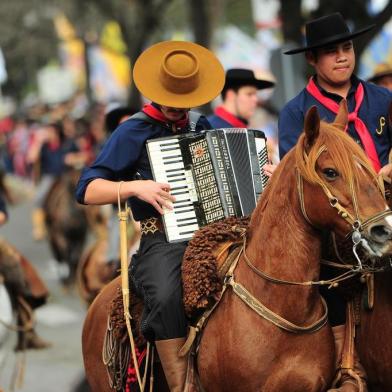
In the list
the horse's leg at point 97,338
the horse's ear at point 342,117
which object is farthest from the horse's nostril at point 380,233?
the horse's leg at point 97,338

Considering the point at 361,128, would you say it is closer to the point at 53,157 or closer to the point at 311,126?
the point at 311,126

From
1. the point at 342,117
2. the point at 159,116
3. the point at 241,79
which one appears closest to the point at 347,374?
the point at 342,117

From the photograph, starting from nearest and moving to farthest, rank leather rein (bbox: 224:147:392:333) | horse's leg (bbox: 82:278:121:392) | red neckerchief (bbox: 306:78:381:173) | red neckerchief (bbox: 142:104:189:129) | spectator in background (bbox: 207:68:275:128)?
leather rein (bbox: 224:147:392:333)
red neckerchief (bbox: 306:78:381:173)
red neckerchief (bbox: 142:104:189:129)
horse's leg (bbox: 82:278:121:392)
spectator in background (bbox: 207:68:275:128)

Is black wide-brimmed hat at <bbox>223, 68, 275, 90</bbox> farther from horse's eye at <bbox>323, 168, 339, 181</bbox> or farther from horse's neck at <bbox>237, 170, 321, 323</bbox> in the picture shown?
horse's eye at <bbox>323, 168, 339, 181</bbox>

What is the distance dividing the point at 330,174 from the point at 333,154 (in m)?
0.10

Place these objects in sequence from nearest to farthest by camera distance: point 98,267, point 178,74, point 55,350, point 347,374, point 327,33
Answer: point 347,374
point 327,33
point 178,74
point 98,267
point 55,350

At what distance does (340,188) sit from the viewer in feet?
17.8

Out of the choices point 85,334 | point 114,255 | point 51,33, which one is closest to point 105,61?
point 51,33

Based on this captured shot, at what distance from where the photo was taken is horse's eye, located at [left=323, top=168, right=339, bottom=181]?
17.9ft

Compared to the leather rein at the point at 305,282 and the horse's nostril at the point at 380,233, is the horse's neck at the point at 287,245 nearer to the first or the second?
the leather rein at the point at 305,282

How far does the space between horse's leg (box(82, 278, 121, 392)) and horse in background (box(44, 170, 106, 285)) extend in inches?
368

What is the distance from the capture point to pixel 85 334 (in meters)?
7.40

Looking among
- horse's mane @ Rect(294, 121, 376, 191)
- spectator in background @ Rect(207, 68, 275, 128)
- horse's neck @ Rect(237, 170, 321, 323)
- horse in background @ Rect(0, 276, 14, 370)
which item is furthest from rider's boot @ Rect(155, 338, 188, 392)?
spectator in background @ Rect(207, 68, 275, 128)

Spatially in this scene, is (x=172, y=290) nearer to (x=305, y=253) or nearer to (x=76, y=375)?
(x=305, y=253)
